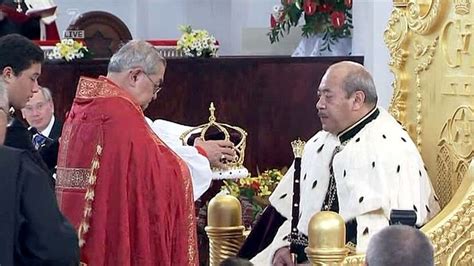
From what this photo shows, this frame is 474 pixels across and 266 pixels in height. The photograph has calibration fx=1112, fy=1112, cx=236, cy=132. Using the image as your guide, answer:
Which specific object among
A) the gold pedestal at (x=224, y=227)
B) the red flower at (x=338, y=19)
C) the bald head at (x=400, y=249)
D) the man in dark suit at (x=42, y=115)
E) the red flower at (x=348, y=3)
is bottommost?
the gold pedestal at (x=224, y=227)

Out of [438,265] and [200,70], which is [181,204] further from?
[200,70]

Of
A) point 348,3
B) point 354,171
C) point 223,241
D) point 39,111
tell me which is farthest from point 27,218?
point 348,3

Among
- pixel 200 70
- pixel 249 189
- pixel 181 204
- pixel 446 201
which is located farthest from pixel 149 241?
pixel 200 70

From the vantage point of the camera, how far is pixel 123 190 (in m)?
4.52

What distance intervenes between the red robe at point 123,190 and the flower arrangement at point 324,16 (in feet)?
10.5

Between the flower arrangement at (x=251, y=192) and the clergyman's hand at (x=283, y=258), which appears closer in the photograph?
the clergyman's hand at (x=283, y=258)

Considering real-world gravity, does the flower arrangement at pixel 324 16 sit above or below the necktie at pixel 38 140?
above

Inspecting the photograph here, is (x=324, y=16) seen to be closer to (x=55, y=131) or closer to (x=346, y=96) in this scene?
(x=55, y=131)

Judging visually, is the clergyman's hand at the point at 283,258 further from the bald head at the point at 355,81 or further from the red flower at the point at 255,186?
the red flower at the point at 255,186

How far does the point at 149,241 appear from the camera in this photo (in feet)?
14.9

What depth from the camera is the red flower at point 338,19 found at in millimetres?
7562

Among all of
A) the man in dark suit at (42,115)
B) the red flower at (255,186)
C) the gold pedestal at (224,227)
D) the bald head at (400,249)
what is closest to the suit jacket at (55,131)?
the man in dark suit at (42,115)

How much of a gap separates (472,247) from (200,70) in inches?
148

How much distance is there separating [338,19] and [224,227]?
116 inches
